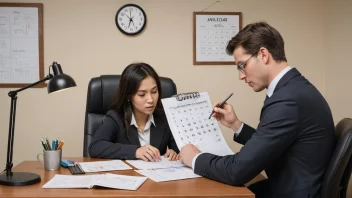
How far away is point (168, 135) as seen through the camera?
193 cm

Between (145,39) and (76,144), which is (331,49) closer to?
(145,39)

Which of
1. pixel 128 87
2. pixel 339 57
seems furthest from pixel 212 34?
pixel 128 87

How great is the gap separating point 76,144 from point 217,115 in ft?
4.79

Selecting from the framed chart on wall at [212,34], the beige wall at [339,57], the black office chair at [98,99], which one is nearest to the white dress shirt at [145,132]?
the black office chair at [98,99]

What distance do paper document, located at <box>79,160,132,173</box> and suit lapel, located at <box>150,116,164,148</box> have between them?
1.16 ft

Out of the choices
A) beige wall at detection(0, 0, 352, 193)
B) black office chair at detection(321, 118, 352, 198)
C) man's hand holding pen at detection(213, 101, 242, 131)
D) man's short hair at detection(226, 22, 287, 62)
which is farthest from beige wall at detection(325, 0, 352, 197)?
man's short hair at detection(226, 22, 287, 62)

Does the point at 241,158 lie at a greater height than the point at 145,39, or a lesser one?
lesser

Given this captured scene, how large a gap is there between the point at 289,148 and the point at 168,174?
1.46ft

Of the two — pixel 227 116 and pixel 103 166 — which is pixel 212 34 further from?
pixel 103 166

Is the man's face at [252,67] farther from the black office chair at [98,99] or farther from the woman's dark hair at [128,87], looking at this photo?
the black office chair at [98,99]

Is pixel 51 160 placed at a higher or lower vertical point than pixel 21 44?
lower

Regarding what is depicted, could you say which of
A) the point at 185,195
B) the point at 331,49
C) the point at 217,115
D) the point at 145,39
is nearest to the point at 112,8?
the point at 145,39

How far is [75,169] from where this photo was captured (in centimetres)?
137

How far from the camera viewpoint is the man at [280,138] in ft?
3.82
